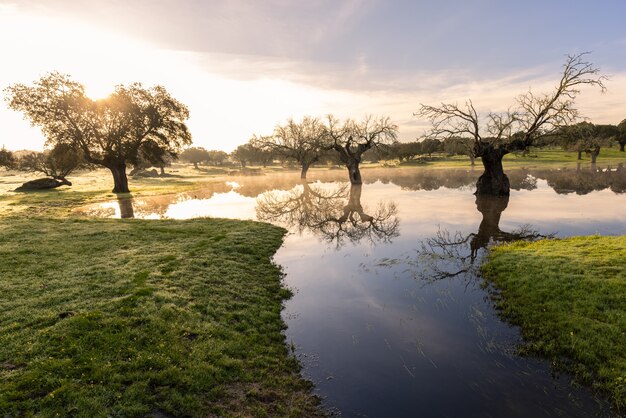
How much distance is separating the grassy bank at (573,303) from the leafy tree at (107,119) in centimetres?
5195

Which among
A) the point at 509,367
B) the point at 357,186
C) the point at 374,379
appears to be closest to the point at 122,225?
the point at 374,379

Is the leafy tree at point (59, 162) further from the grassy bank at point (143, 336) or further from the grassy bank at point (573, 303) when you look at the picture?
the grassy bank at point (573, 303)

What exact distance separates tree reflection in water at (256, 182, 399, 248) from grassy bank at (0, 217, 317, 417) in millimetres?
8138

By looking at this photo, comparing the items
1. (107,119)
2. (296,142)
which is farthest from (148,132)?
(296,142)

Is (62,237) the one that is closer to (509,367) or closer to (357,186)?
(509,367)

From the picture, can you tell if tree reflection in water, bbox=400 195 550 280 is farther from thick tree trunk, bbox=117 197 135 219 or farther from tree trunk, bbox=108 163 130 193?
tree trunk, bbox=108 163 130 193

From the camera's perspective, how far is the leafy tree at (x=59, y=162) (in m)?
50.1

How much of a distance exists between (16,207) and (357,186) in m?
44.7

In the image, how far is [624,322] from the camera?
31.2 ft

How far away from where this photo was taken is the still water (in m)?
7.61

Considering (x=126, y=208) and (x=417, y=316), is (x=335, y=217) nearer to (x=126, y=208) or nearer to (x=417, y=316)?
(x=417, y=316)

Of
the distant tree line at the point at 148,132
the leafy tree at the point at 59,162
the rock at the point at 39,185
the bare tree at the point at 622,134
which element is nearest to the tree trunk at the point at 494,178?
the distant tree line at the point at 148,132

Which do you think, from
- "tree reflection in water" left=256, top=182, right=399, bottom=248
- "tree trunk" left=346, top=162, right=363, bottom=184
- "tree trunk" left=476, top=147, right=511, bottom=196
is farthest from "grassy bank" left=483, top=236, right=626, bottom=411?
"tree trunk" left=346, top=162, right=363, bottom=184

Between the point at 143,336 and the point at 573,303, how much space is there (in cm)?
1376
